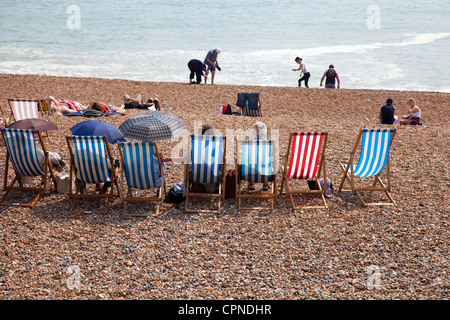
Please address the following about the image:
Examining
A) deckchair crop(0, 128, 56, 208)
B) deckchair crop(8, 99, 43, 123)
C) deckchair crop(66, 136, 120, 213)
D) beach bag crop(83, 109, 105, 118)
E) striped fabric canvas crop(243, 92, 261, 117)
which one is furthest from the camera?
striped fabric canvas crop(243, 92, 261, 117)

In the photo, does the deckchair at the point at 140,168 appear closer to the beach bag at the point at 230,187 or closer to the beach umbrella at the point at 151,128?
the beach umbrella at the point at 151,128

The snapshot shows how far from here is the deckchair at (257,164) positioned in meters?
5.37

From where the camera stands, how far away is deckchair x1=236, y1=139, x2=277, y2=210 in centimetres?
537

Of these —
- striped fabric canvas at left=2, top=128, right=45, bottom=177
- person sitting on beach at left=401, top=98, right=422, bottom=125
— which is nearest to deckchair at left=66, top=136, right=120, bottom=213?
striped fabric canvas at left=2, top=128, right=45, bottom=177

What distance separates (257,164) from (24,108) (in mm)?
4892

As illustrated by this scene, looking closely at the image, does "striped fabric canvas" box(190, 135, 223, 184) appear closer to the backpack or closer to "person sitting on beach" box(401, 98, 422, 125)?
the backpack

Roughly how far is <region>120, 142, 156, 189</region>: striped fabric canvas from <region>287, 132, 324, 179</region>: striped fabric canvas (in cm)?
173

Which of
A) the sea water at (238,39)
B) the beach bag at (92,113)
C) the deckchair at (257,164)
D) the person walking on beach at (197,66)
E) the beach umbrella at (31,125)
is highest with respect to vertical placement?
the sea water at (238,39)

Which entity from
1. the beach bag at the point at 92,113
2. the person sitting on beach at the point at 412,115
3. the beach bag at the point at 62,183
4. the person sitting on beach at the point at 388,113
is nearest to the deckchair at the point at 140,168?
the beach bag at the point at 62,183

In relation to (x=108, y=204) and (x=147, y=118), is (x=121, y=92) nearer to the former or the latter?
(x=147, y=118)

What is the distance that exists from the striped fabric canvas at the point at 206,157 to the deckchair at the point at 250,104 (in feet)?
16.4

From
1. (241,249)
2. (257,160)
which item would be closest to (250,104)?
(257,160)

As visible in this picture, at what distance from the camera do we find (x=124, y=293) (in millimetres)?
3848

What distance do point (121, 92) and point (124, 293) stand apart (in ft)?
31.8
